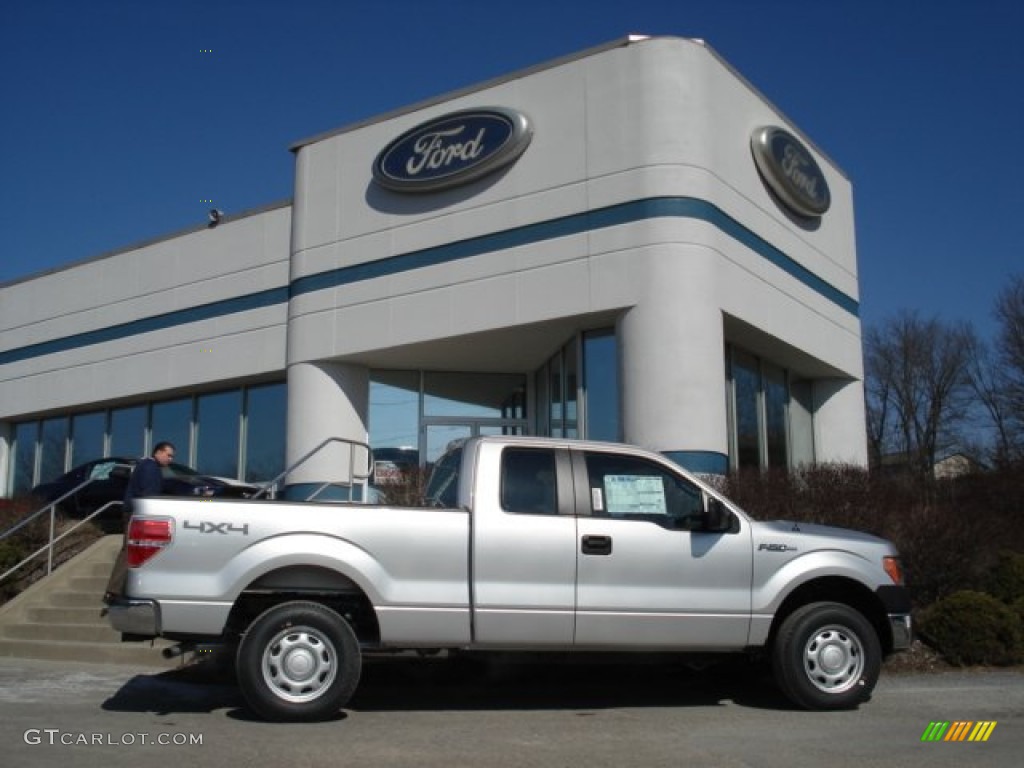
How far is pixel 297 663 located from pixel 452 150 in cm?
1214

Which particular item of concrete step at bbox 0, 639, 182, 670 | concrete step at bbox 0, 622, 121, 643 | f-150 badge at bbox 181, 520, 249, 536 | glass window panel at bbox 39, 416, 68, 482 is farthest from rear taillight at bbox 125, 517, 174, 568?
glass window panel at bbox 39, 416, 68, 482

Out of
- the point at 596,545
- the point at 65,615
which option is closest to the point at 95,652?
the point at 65,615

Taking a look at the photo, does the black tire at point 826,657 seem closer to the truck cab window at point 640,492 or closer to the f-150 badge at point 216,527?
the truck cab window at point 640,492

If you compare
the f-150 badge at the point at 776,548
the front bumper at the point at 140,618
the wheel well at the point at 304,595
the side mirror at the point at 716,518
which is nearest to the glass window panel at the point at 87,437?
the wheel well at the point at 304,595

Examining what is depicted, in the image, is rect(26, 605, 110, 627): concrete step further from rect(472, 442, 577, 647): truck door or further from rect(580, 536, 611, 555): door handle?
rect(580, 536, 611, 555): door handle

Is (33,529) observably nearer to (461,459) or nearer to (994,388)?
(461,459)

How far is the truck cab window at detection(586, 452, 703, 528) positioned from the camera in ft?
23.9

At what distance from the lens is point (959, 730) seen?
6.88m

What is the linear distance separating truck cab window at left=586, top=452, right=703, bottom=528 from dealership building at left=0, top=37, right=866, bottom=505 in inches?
286

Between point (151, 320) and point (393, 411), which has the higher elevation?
point (151, 320)

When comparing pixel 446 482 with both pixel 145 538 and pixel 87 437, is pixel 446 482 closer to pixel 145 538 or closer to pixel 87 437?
pixel 145 538

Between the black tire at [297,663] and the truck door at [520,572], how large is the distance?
2.89ft

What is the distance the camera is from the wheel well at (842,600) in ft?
24.9

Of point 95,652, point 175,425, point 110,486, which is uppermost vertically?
point 175,425
